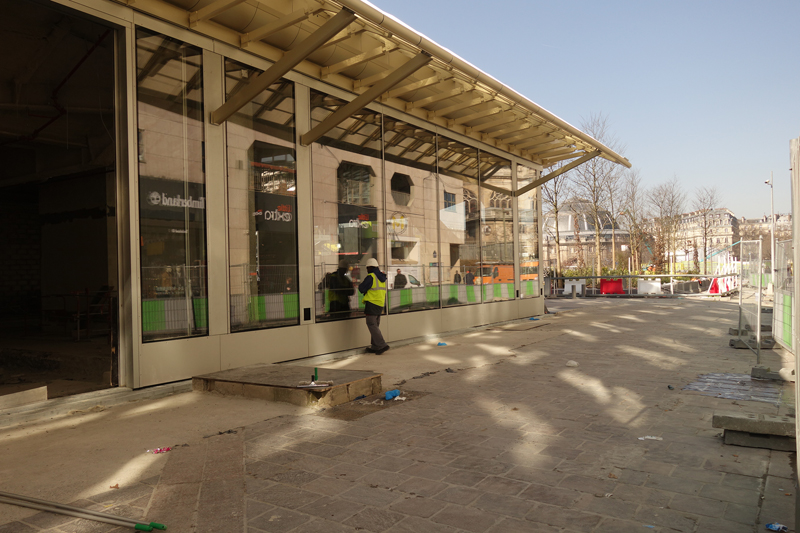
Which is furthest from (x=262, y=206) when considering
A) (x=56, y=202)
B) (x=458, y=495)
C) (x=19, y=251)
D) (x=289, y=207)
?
(x=19, y=251)

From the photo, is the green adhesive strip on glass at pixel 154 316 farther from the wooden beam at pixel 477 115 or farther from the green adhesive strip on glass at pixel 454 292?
the wooden beam at pixel 477 115

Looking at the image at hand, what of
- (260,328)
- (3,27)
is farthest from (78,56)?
(260,328)

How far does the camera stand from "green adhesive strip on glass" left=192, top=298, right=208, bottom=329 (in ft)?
25.5

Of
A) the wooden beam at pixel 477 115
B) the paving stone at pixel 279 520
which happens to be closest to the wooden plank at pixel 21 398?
Result: the paving stone at pixel 279 520

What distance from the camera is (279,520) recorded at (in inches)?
136

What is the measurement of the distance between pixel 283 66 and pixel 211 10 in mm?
1171

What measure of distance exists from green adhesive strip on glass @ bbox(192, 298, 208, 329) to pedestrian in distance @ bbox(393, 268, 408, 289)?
494 cm

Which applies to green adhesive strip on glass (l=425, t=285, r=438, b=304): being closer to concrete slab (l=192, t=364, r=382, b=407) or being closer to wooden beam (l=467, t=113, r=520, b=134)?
wooden beam (l=467, t=113, r=520, b=134)

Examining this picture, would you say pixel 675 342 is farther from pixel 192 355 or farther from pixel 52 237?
pixel 52 237

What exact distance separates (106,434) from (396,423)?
2903mm

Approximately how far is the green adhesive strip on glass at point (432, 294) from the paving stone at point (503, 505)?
363 inches

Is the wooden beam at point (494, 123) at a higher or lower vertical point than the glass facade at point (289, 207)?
higher

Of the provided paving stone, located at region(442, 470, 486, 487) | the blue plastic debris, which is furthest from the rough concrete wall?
the blue plastic debris

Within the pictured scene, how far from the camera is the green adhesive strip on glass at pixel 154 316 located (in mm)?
7141
